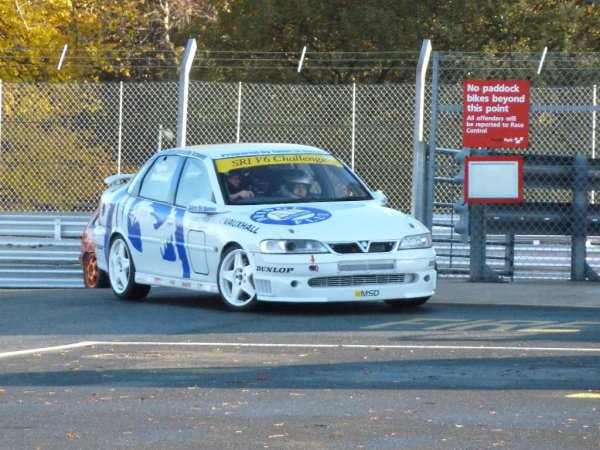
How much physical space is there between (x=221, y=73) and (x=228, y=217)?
22529mm

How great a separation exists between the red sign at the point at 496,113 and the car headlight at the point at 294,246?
3.66 metres

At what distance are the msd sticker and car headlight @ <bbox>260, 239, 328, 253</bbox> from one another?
8.6 inches

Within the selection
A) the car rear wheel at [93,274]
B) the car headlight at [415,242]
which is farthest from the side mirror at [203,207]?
the car rear wheel at [93,274]

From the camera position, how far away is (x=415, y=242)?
12.8m

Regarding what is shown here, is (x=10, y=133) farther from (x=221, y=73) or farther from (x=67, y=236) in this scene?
(x=221, y=73)

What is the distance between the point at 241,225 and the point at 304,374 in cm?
376

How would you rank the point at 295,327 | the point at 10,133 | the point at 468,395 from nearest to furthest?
the point at 468,395 < the point at 295,327 < the point at 10,133

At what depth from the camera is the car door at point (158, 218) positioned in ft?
45.3

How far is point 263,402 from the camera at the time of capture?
8.16 metres

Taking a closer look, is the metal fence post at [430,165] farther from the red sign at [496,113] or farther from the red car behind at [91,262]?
the red car behind at [91,262]

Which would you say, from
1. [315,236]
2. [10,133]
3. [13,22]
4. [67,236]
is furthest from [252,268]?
[13,22]

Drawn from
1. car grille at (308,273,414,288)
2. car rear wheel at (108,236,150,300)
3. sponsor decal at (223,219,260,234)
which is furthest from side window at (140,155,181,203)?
car grille at (308,273,414,288)

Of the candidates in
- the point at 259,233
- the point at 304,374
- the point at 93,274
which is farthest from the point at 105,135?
the point at 304,374

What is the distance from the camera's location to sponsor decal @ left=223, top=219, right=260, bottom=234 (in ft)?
41.5
